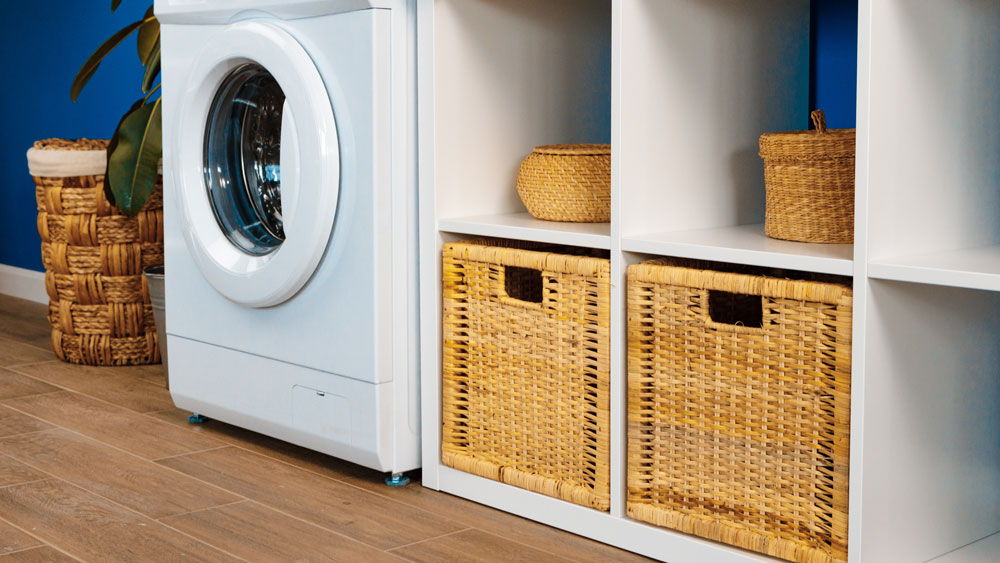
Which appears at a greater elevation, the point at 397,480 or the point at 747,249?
the point at 747,249

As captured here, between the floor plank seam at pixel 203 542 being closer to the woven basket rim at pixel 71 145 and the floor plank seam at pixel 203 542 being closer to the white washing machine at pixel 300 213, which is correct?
the white washing machine at pixel 300 213

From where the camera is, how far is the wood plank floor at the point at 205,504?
1580mm

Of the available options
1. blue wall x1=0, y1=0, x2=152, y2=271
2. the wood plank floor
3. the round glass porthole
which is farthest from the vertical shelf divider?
blue wall x1=0, y1=0, x2=152, y2=271

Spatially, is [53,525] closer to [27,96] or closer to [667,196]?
[667,196]

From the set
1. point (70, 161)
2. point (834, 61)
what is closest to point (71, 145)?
point (70, 161)

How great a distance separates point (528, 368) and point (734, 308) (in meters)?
0.32

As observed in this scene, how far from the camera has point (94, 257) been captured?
2.74 meters

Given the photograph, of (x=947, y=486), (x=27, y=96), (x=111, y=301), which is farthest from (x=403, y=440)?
(x=27, y=96)

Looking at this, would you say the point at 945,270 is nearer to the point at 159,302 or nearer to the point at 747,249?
the point at 747,249

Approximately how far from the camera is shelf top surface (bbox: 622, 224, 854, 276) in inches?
52.3

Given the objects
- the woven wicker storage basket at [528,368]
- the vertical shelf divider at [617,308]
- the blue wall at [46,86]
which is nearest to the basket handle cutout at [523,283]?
the woven wicker storage basket at [528,368]

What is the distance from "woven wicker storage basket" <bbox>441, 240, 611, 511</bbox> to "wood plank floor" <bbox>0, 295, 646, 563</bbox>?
88 millimetres

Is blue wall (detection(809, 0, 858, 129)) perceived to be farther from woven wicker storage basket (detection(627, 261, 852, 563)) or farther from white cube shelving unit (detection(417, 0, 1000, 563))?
woven wicker storage basket (detection(627, 261, 852, 563))

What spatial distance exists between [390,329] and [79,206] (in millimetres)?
1271
